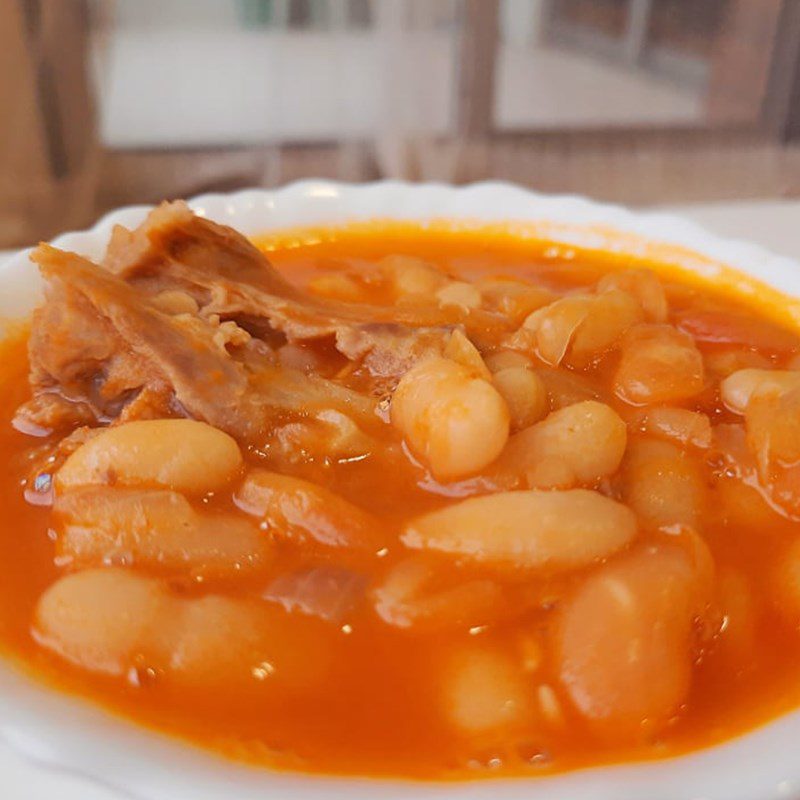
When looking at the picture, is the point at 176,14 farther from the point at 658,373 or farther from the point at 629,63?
the point at 658,373

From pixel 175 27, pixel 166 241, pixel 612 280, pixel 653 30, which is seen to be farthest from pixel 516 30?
pixel 166 241

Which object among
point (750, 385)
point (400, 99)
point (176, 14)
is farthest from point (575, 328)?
point (176, 14)

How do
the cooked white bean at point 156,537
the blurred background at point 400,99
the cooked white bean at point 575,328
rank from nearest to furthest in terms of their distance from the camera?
the cooked white bean at point 156,537, the cooked white bean at point 575,328, the blurred background at point 400,99

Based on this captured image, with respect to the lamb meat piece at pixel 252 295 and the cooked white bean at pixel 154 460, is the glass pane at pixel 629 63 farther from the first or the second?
the cooked white bean at pixel 154 460

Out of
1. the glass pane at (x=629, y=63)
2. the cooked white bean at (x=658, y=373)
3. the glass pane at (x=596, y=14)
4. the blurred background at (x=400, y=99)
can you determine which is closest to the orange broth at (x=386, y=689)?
the cooked white bean at (x=658, y=373)

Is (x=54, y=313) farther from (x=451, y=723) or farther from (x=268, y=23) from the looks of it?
(x=268, y=23)

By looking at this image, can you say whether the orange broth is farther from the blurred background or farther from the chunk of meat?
the blurred background
